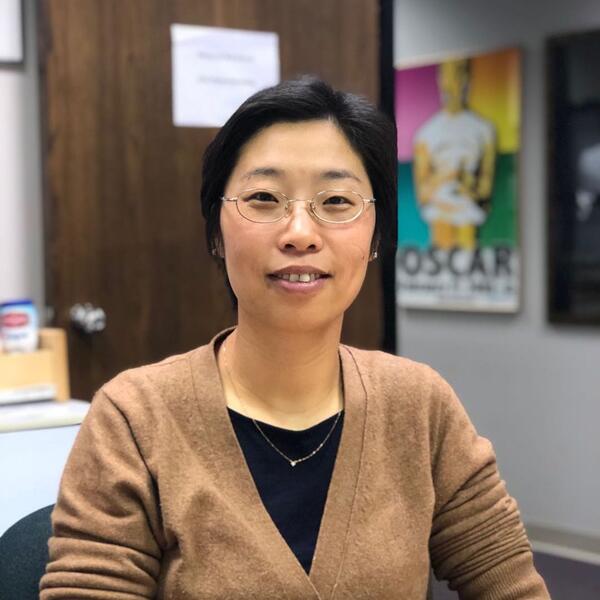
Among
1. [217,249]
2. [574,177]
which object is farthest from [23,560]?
[574,177]

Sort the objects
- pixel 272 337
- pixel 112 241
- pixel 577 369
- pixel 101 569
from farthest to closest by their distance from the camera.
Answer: pixel 577 369, pixel 112 241, pixel 272 337, pixel 101 569

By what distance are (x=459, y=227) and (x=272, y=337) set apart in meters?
2.63

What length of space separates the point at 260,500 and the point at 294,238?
303mm

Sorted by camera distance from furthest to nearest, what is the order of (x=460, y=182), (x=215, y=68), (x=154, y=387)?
1. (x=460, y=182)
2. (x=215, y=68)
3. (x=154, y=387)

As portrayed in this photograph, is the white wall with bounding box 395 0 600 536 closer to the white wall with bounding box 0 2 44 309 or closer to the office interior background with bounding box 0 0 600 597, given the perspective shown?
the office interior background with bounding box 0 0 600 597

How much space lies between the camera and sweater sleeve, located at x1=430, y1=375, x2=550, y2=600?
1.18m

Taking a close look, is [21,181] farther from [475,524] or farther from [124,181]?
[475,524]

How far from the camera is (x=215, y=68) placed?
2373mm

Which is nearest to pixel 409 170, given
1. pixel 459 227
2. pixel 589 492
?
pixel 459 227

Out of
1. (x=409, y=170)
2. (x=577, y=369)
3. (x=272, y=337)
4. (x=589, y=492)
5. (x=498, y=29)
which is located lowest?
(x=589, y=492)

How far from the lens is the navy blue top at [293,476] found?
43.3 inches

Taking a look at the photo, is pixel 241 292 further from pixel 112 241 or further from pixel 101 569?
pixel 112 241

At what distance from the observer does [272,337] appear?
1.12 m

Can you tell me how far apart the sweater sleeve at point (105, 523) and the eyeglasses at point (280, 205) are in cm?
28
